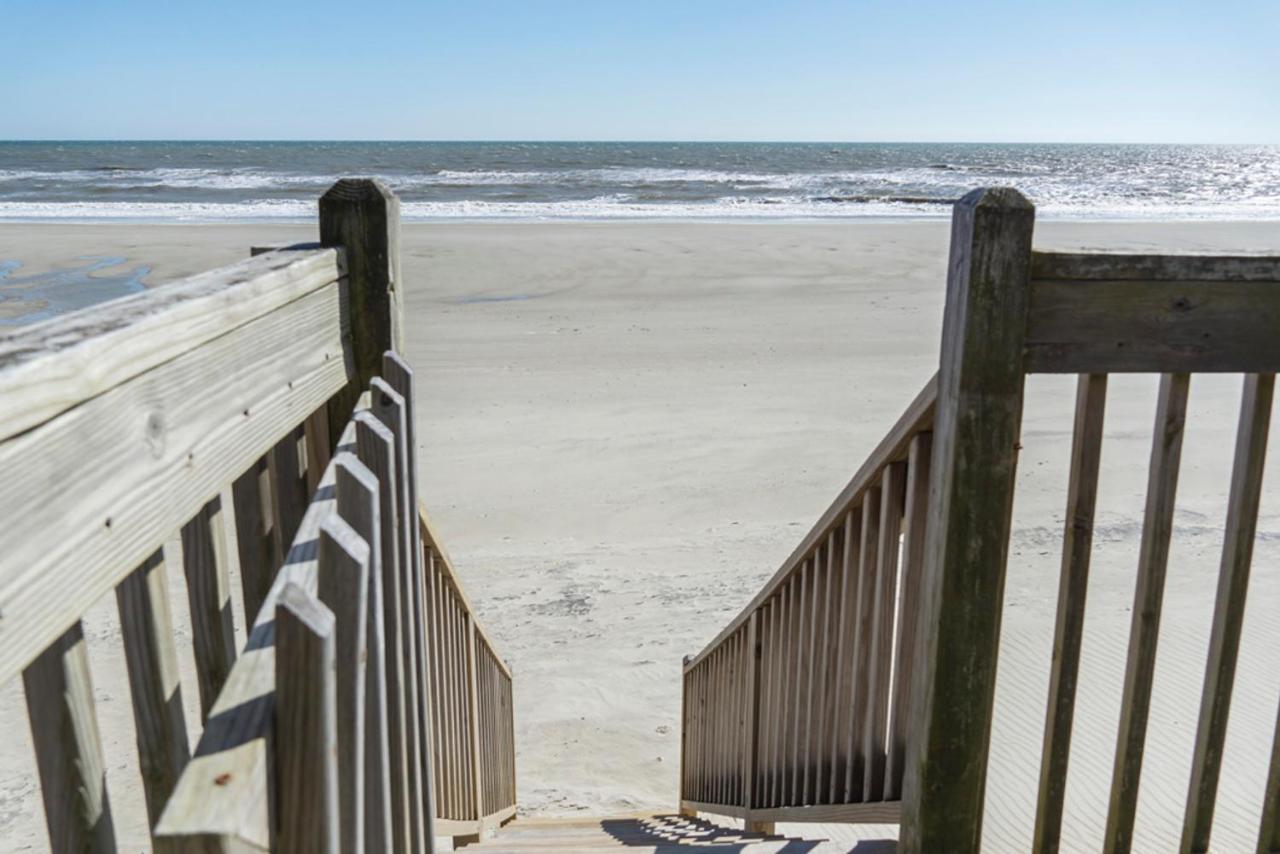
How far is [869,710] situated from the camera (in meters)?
2.48

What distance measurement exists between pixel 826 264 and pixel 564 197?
1902 centimetres

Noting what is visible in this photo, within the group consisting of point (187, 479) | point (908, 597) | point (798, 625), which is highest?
point (187, 479)

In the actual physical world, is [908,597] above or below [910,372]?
above

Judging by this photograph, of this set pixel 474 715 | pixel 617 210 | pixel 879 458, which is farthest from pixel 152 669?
pixel 617 210

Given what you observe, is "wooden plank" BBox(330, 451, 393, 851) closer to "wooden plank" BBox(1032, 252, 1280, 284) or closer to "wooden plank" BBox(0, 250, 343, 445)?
"wooden plank" BBox(0, 250, 343, 445)

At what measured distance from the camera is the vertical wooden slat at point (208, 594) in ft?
4.58

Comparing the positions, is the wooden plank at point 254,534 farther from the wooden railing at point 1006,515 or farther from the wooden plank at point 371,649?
the wooden railing at point 1006,515

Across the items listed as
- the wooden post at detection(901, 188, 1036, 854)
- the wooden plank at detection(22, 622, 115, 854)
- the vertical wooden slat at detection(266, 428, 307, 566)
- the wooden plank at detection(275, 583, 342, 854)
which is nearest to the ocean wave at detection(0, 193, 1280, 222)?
the vertical wooden slat at detection(266, 428, 307, 566)

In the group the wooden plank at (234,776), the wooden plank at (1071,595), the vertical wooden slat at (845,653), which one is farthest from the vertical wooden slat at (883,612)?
the wooden plank at (234,776)

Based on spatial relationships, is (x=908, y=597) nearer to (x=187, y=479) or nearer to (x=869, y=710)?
(x=869, y=710)

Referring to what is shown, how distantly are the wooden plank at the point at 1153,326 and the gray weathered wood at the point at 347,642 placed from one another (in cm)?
141

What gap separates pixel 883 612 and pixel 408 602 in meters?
1.23

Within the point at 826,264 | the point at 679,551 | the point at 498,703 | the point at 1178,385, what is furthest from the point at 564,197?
the point at 1178,385

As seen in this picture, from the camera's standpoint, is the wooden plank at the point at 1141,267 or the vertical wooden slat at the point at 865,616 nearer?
the wooden plank at the point at 1141,267
